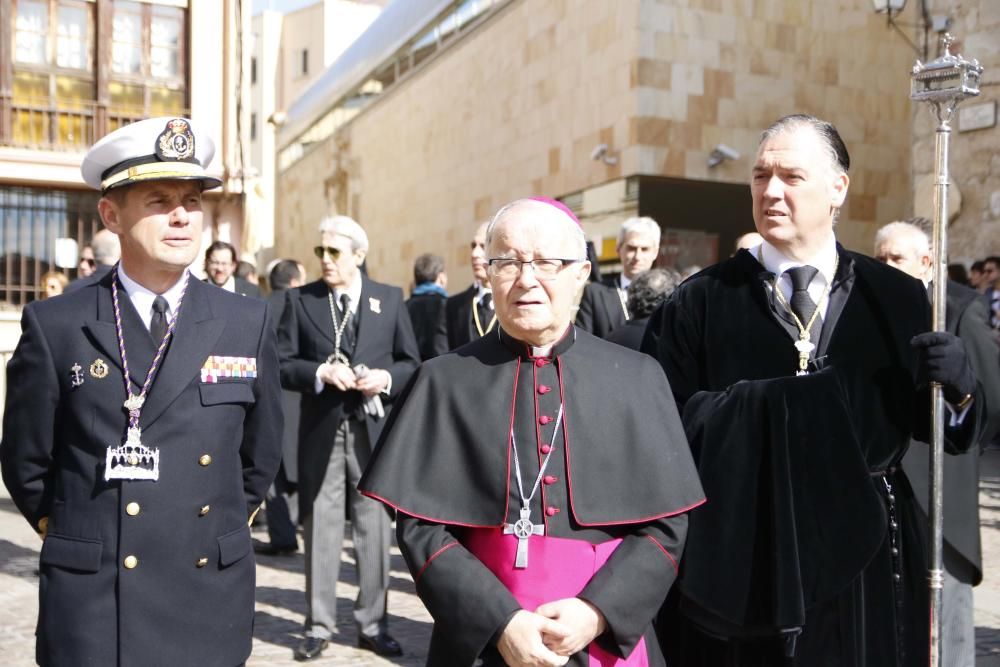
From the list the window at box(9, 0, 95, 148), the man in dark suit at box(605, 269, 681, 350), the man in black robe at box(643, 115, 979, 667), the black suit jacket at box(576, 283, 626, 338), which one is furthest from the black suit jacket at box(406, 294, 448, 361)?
the window at box(9, 0, 95, 148)

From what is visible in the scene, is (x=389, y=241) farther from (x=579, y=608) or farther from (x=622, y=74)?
(x=579, y=608)

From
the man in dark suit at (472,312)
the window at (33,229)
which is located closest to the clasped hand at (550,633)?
the man in dark suit at (472,312)

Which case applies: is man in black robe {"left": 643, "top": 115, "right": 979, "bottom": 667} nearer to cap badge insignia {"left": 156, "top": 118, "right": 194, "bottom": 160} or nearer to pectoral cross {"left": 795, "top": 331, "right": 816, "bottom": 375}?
pectoral cross {"left": 795, "top": 331, "right": 816, "bottom": 375}

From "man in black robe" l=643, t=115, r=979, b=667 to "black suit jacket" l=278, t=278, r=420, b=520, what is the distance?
2.97m

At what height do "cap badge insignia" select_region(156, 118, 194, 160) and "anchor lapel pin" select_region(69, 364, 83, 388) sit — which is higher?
"cap badge insignia" select_region(156, 118, 194, 160)

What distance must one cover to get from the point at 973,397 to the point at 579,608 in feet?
4.80

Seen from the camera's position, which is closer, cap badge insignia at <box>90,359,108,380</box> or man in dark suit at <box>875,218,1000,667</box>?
cap badge insignia at <box>90,359,108,380</box>

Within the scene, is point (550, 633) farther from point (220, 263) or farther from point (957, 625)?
point (220, 263)

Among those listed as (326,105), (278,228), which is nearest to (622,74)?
(326,105)

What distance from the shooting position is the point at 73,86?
73.8ft

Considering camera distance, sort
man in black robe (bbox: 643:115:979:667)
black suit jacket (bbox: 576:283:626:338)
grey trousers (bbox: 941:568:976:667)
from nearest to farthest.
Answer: man in black robe (bbox: 643:115:979:667) < grey trousers (bbox: 941:568:976:667) < black suit jacket (bbox: 576:283:626:338)

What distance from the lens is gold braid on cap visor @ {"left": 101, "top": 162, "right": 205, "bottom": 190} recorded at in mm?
3266

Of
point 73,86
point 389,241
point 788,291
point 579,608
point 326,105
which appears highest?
point 326,105

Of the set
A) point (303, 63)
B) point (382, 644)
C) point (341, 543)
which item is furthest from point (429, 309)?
point (303, 63)
